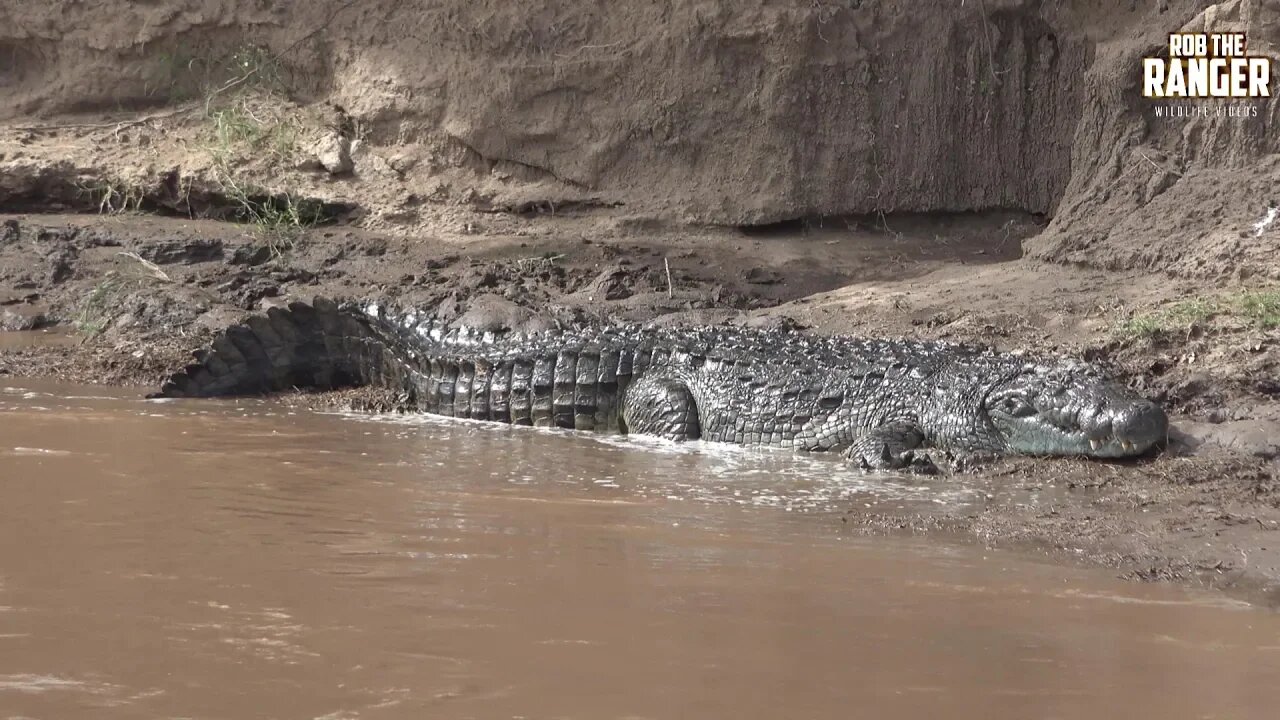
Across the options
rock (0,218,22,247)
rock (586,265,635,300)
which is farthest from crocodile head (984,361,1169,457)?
rock (0,218,22,247)

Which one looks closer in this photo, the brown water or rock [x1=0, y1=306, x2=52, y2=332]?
the brown water

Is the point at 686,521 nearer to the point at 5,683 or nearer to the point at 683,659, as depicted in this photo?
the point at 683,659

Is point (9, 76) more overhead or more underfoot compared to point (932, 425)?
more overhead

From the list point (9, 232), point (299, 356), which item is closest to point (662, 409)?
point (299, 356)

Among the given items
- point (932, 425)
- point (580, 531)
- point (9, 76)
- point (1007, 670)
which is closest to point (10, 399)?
point (580, 531)

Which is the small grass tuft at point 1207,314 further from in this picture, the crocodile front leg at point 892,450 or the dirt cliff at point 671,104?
the dirt cliff at point 671,104

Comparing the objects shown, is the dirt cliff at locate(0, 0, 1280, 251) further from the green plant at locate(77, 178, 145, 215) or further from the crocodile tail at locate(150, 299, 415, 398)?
the crocodile tail at locate(150, 299, 415, 398)

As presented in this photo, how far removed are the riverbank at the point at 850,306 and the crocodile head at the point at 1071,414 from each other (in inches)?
4.1

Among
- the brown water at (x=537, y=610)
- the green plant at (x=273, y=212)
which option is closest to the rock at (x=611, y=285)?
the green plant at (x=273, y=212)

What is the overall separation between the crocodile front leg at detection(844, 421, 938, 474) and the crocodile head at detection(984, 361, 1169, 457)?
1.23 feet

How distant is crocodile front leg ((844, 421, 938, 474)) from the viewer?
5.76 meters

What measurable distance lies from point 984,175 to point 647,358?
15.6ft

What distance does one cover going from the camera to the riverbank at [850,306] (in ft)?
14.9

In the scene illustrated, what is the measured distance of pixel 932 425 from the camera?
20.4ft
